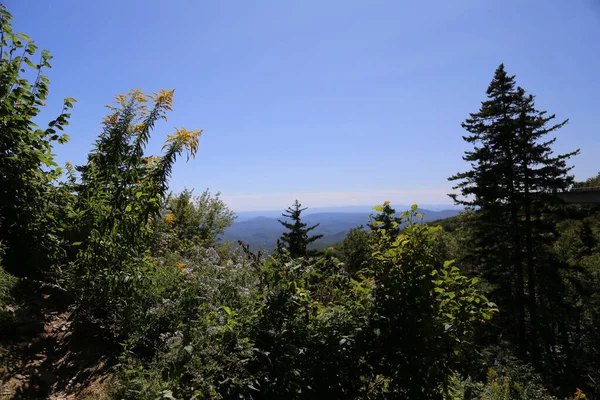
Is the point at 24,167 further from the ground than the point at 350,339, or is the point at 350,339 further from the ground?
the point at 24,167

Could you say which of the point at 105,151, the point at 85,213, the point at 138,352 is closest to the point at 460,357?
the point at 138,352

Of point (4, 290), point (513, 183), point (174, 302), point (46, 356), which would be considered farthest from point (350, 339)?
point (513, 183)

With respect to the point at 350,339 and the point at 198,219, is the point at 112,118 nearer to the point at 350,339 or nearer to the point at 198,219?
the point at 350,339

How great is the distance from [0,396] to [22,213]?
1.84 metres

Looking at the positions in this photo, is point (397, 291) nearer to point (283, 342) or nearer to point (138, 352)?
point (283, 342)

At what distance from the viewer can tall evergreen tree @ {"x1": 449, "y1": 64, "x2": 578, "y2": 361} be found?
1670 cm

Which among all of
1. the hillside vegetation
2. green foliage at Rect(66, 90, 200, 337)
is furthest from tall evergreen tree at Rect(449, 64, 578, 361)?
green foliage at Rect(66, 90, 200, 337)

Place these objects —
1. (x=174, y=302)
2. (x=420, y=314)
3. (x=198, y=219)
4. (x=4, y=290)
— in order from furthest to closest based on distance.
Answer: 1. (x=198, y=219)
2. (x=174, y=302)
3. (x=4, y=290)
4. (x=420, y=314)

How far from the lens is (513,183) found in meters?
17.1

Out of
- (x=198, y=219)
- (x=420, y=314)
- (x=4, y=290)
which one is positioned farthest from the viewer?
(x=198, y=219)

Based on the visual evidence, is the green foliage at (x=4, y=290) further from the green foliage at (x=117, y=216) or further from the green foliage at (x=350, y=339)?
the green foliage at (x=350, y=339)

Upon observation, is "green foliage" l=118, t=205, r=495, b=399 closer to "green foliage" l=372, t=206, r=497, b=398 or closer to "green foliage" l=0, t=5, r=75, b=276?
"green foliage" l=372, t=206, r=497, b=398

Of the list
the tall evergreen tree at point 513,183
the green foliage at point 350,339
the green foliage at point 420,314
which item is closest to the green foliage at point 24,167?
the green foliage at point 350,339

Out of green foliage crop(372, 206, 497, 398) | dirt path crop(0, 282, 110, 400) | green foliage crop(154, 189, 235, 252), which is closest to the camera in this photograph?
green foliage crop(372, 206, 497, 398)
